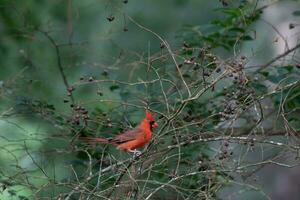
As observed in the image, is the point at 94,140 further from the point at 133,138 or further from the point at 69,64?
the point at 69,64

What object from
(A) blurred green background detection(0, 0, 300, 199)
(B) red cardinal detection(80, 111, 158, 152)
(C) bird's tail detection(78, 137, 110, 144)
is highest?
(A) blurred green background detection(0, 0, 300, 199)

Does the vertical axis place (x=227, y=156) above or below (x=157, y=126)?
below

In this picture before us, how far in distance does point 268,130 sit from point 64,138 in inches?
43.6

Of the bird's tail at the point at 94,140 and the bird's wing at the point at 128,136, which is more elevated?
the bird's tail at the point at 94,140

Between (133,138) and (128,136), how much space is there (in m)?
0.04

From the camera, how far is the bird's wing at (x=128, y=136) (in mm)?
4852

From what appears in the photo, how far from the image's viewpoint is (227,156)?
4.22 meters

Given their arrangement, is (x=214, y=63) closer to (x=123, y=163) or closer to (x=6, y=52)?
(x=123, y=163)

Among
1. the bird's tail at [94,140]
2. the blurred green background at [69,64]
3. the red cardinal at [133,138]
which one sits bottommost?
the red cardinal at [133,138]

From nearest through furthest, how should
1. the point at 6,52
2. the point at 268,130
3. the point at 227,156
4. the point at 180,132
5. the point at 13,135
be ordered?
the point at 227,156 < the point at 180,132 < the point at 268,130 < the point at 13,135 < the point at 6,52

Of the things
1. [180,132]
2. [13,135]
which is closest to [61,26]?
[13,135]

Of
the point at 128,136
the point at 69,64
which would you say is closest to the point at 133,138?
the point at 128,136

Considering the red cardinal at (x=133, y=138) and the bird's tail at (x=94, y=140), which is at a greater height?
the bird's tail at (x=94, y=140)

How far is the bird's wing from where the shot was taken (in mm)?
4852
